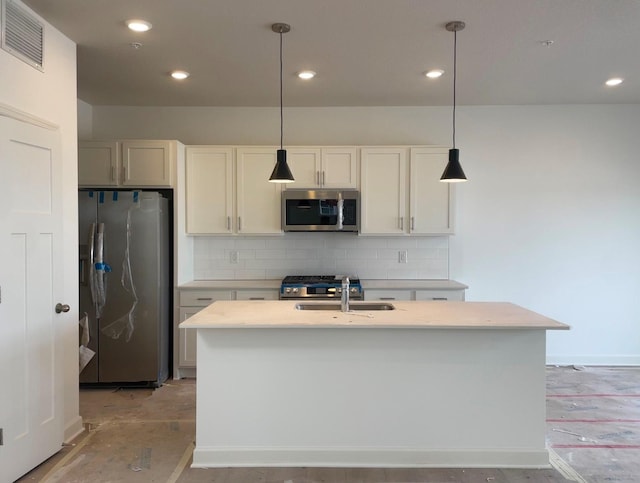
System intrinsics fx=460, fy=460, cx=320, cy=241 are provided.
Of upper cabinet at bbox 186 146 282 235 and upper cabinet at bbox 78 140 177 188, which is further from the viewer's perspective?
upper cabinet at bbox 186 146 282 235

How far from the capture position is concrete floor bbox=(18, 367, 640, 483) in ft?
8.63

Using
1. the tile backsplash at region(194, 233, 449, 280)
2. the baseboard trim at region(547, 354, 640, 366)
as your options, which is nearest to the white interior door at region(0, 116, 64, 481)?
the tile backsplash at region(194, 233, 449, 280)

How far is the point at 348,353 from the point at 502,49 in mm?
2393

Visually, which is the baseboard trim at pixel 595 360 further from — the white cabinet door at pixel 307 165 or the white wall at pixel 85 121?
the white wall at pixel 85 121

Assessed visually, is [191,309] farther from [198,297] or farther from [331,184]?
[331,184]

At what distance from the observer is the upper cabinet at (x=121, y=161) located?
432 cm

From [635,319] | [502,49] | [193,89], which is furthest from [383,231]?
[635,319]

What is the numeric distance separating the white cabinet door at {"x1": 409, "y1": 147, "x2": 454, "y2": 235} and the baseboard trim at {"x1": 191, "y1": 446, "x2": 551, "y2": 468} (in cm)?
232

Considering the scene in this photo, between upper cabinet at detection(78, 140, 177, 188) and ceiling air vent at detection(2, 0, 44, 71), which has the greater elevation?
ceiling air vent at detection(2, 0, 44, 71)

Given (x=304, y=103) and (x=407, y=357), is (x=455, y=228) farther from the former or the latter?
(x=407, y=357)

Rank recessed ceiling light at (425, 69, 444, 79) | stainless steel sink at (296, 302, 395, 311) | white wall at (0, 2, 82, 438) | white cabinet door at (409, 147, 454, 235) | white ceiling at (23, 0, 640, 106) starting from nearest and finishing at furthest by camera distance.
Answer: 1. white ceiling at (23, 0, 640, 106)
2. white wall at (0, 2, 82, 438)
3. stainless steel sink at (296, 302, 395, 311)
4. recessed ceiling light at (425, 69, 444, 79)
5. white cabinet door at (409, 147, 454, 235)

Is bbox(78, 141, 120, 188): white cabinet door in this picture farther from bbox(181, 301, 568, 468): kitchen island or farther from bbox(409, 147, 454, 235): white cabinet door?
bbox(409, 147, 454, 235): white cabinet door

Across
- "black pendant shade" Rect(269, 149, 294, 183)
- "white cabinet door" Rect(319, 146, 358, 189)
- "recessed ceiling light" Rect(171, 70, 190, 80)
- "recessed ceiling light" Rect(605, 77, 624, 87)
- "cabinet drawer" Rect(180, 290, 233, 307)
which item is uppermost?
"recessed ceiling light" Rect(605, 77, 624, 87)

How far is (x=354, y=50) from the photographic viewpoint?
331 centimetres
